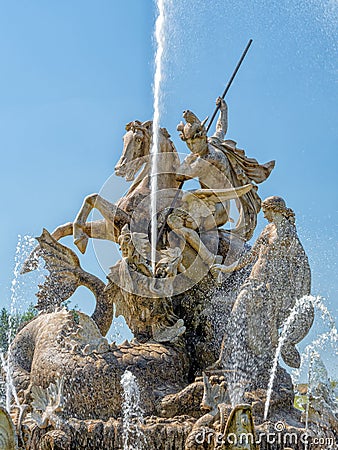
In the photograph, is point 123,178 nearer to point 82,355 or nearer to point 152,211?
point 152,211

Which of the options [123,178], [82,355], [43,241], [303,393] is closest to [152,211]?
[123,178]

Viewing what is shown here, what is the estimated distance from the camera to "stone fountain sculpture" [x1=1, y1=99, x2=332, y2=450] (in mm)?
9422

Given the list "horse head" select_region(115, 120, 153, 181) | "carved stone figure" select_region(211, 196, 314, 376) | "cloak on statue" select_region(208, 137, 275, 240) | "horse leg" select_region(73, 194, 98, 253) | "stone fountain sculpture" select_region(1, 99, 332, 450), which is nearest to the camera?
"stone fountain sculpture" select_region(1, 99, 332, 450)

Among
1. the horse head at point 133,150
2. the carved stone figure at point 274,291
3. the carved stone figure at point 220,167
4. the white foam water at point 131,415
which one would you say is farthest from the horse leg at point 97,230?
the white foam water at point 131,415

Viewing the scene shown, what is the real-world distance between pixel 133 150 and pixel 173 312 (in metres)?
2.72

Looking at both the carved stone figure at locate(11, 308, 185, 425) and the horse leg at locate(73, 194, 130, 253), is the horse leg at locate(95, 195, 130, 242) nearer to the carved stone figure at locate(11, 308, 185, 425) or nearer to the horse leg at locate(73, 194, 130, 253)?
the horse leg at locate(73, 194, 130, 253)

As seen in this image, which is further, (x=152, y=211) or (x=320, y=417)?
(x=152, y=211)

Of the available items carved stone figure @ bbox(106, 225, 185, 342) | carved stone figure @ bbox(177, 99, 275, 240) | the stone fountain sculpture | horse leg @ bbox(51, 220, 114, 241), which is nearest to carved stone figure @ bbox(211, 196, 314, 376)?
the stone fountain sculpture

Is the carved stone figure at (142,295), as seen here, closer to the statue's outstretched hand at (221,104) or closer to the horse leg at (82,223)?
the horse leg at (82,223)

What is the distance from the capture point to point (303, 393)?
986cm

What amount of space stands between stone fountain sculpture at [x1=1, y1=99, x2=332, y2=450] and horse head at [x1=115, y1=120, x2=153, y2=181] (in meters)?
0.02

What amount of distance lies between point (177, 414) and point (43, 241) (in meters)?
3.90

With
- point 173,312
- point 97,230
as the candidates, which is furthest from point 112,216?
point 173,312

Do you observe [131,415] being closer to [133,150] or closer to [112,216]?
[112,216]
